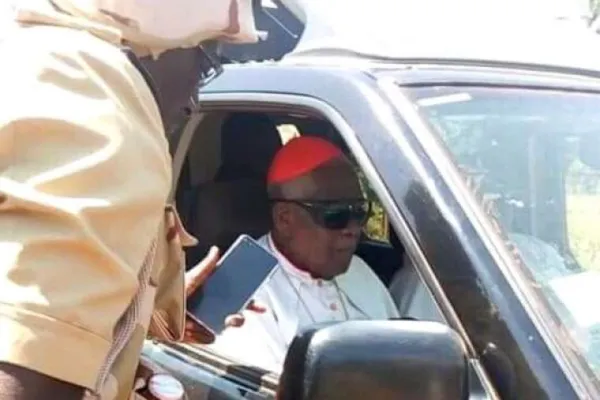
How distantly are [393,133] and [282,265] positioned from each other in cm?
123

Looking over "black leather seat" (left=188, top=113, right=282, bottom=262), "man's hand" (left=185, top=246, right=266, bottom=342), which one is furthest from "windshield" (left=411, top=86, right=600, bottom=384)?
"black leather seat" (left=188, top=113, right=282, bottom=262)

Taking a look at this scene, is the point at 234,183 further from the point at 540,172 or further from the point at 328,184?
the point at 540,172

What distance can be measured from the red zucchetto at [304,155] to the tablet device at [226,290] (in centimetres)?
54

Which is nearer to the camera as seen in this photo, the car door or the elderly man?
the car door

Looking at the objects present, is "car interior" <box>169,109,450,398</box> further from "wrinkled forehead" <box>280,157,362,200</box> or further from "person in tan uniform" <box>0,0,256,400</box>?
"person in tan uniform" <box>0,0,256,400</box>

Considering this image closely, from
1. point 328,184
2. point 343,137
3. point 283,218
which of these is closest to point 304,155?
point 328,184

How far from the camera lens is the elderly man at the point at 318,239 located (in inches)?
134

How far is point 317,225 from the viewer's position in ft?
11.9

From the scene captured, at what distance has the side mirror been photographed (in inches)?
67.9

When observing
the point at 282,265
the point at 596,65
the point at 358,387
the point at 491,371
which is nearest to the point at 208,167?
the point at 282,265

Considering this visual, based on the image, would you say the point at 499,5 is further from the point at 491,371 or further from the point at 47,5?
the point at 47,5

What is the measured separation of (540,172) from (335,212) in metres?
1.19

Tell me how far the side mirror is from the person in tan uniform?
0.78 ft

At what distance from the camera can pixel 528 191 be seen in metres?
2.37
